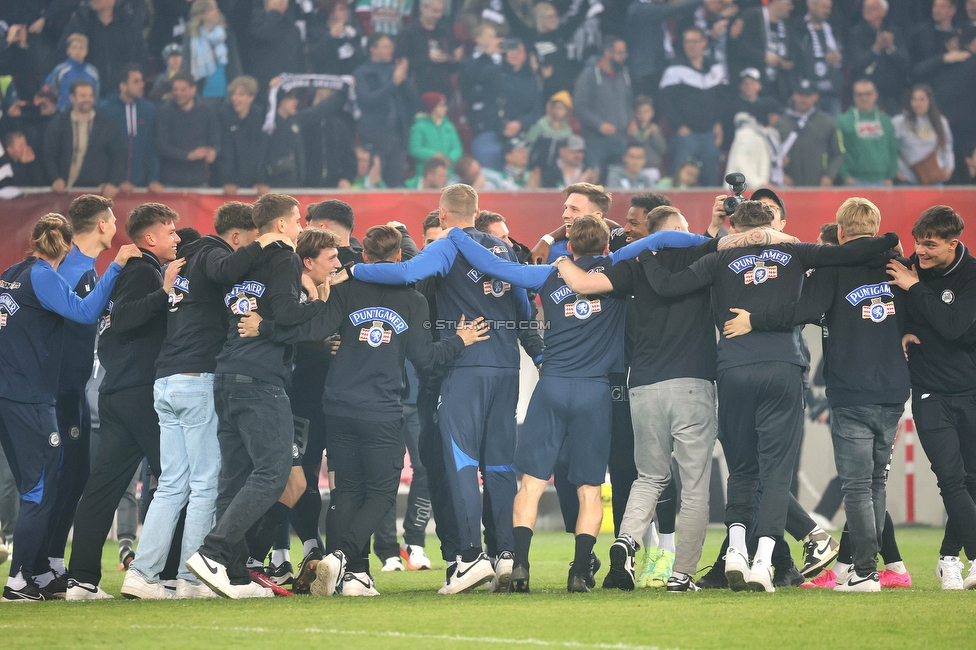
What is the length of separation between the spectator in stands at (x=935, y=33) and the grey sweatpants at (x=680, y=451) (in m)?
11.1

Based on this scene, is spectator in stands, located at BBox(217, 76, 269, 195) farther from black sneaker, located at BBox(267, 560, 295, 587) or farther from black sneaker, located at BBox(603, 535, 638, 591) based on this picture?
black sneaker, located at BBox(603, 535, 638, 591)

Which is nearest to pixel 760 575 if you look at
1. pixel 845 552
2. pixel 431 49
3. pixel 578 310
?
pixel 845 552

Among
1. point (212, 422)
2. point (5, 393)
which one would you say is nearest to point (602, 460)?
point (212, 422)

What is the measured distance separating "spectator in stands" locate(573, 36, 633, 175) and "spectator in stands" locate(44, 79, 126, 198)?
612 centimetres

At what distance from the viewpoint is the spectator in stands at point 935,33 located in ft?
49.8

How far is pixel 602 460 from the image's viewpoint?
6.21 meters

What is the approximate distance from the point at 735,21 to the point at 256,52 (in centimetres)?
685

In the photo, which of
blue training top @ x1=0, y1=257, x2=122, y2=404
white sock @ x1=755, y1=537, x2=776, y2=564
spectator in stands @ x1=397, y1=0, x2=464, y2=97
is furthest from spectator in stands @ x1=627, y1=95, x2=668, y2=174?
blue training top @ x1=0, y1=257, x2=122, y2=404

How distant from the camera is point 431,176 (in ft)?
46.0

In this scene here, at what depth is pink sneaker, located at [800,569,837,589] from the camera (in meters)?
6.49

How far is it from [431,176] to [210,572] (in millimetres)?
9026

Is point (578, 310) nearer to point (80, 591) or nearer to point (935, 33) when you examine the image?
point (80, 591)

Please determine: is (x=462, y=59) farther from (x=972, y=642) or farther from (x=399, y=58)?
(x=972, y=642)

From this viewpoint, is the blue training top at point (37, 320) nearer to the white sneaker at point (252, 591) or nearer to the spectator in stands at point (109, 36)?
the white sneaker at point (252, 591)
